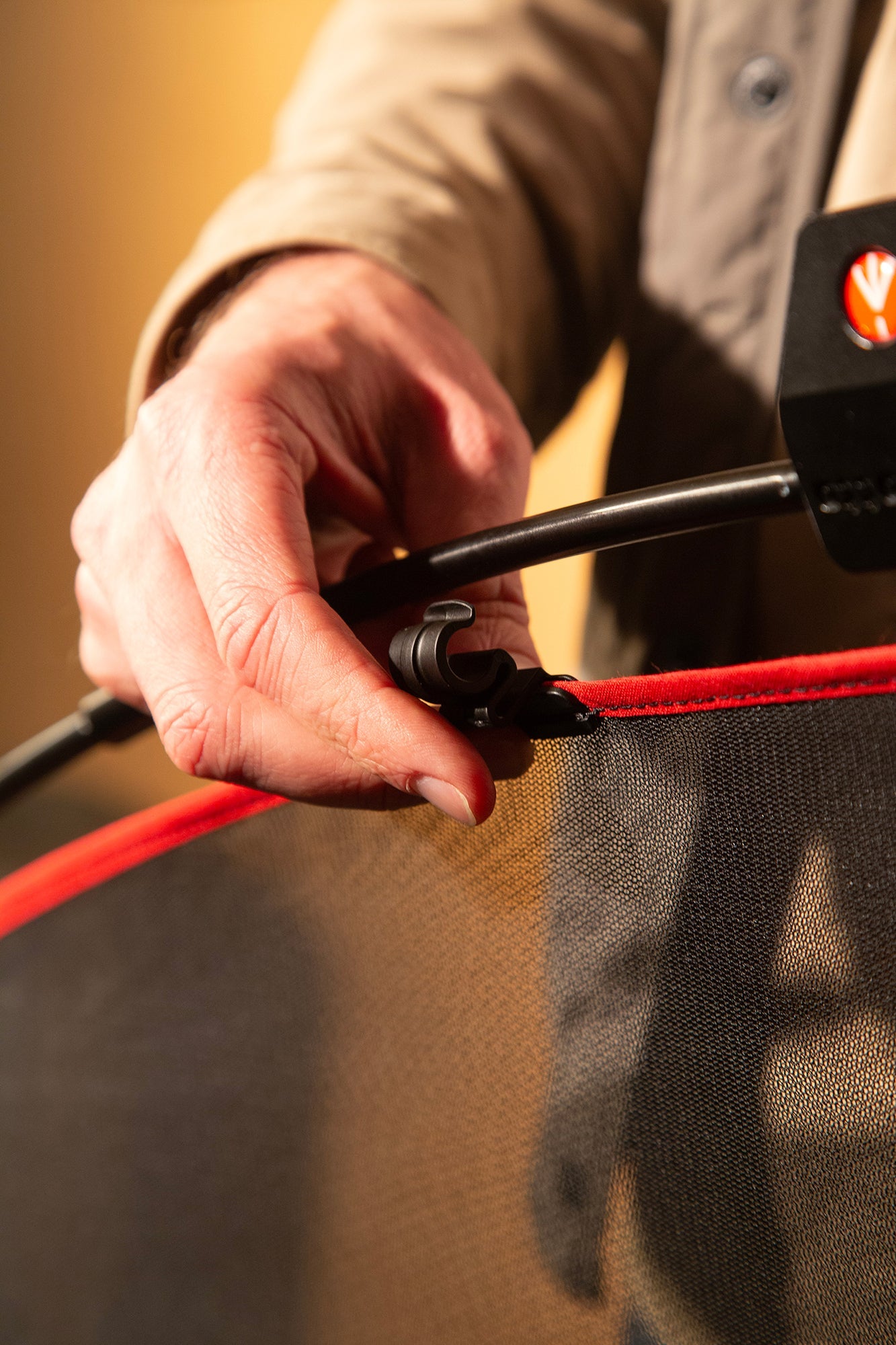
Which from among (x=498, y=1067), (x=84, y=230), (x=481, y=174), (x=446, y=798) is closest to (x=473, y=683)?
(x=446, y=798)

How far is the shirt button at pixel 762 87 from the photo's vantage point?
1.75 ft

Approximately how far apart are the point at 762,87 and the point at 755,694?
48 cm

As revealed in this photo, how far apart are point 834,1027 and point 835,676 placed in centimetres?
9

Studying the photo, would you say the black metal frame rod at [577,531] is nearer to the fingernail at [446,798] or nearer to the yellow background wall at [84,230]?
the fingernail at [446,798]

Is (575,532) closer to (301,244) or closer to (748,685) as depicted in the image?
(748,685)

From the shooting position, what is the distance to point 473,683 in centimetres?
25

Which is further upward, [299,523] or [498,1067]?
[299,523]

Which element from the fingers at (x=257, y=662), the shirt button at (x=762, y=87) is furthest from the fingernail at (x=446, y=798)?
the shirt button at (x=762, y=87)

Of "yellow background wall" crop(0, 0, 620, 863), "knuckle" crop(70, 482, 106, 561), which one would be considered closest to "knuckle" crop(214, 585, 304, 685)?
"knuckle" crop(70, 482, 106, 561)

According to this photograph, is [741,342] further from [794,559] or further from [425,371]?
[425,371]

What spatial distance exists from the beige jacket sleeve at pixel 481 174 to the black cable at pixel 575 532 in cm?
21

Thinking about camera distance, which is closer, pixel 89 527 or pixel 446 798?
pixel 446 798

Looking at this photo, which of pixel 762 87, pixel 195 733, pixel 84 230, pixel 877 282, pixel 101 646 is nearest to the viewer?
pixel 877 282

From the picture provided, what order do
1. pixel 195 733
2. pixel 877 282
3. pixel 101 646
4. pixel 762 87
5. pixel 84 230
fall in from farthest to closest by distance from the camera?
1. pixel 84 230
2. pixel 762 87
3. pixel 101 646
4. pixel 195 733
5. pixel 877 282
